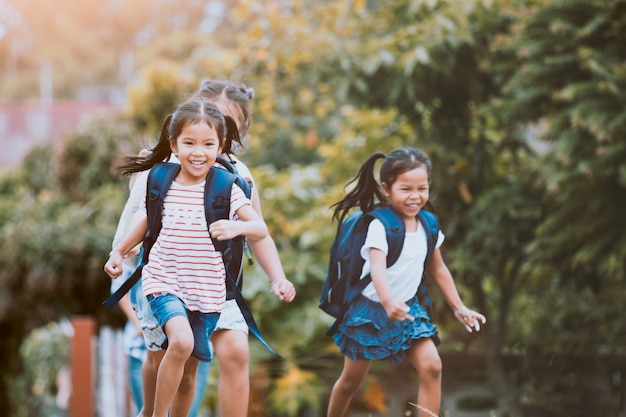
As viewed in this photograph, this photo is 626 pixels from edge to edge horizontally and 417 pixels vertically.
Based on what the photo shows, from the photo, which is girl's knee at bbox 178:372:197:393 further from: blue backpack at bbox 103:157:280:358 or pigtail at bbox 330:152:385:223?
pigtail at bbox 330:152:385:223

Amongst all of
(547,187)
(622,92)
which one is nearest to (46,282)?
(547,187)

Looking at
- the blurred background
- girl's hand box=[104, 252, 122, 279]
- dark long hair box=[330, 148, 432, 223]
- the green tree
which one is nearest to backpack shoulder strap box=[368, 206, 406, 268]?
dark long hair box=[330, 148, 432, 223]

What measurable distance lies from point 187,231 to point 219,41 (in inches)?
950

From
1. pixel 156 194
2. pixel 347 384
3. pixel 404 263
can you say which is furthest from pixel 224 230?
pixel 347 384

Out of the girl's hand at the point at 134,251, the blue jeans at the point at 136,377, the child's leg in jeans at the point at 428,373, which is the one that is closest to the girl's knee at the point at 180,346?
the girl's hand at the point at 134,251

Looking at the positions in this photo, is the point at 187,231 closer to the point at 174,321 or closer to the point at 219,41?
the point at 174,321

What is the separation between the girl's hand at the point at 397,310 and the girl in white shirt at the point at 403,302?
3.1 inches

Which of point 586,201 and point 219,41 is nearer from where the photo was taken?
point 586,201

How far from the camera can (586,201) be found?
642cm

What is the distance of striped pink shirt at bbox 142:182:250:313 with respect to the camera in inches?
115

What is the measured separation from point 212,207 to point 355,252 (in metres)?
0.65

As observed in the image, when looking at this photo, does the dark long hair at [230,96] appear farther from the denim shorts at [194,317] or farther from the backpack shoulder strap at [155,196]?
the denim shorts at [194,317]

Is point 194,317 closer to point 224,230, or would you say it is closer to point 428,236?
point 224,230

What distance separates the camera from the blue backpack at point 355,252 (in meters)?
3.29
